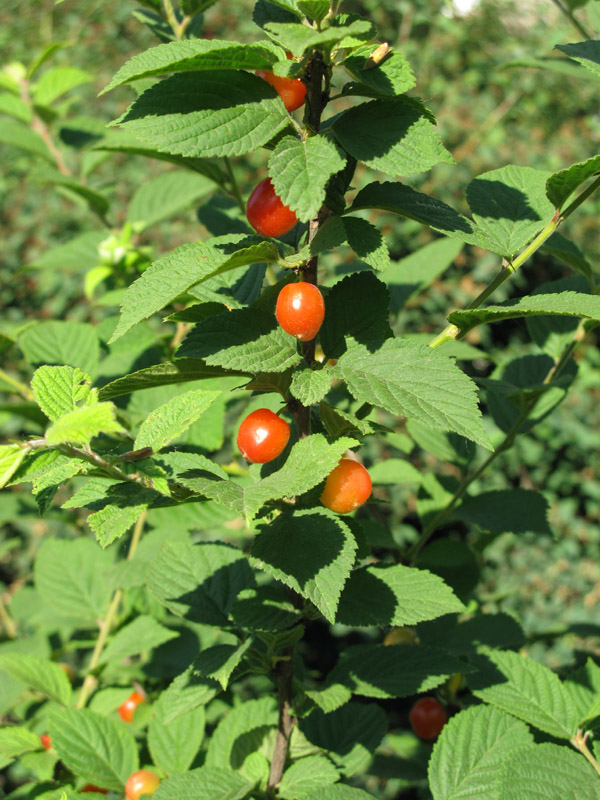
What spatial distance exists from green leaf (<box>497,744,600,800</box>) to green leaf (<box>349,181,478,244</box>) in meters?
0.64

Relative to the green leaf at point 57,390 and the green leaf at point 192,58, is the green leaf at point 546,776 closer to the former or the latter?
the green leaf at point 57,390

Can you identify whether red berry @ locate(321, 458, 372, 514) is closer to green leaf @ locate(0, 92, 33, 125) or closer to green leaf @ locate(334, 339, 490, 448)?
green leaf @ locate(334, 339, 490, 448)

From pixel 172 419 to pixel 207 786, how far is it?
54 cm

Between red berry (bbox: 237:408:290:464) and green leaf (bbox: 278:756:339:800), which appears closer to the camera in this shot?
red berry (bbox: 237:408:290:464)

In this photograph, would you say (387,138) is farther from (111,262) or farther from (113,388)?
(111,262)

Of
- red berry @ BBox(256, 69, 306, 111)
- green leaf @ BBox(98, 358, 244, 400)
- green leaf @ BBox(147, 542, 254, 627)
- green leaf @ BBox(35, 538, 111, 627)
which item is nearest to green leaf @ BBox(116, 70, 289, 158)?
red berry @ BBox(256, 69, 306, 111)

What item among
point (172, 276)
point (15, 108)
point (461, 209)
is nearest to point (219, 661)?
point (172, 276)

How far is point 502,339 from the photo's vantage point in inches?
187

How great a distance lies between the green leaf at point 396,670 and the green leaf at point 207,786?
0.19 m

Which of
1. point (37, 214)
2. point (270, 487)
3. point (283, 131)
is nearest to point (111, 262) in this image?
point (283, 131)

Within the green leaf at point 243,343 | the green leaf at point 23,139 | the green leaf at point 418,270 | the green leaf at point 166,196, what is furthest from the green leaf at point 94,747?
the green leaf at point 23,139

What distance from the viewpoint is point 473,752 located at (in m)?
0.97

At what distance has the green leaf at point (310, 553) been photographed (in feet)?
2.34

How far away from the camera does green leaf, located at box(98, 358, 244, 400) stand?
784 millimetres
